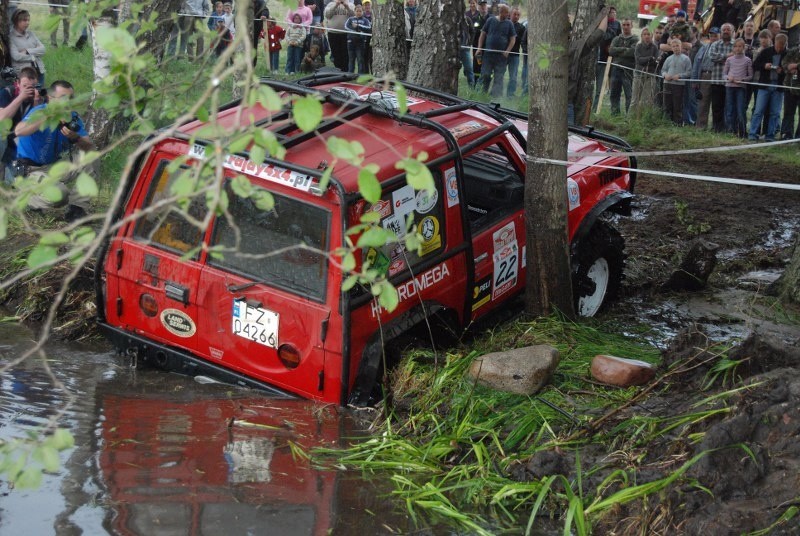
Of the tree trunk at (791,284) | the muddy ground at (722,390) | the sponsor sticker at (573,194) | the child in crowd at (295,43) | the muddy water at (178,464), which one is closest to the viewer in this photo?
the muddy ground at (722,390)

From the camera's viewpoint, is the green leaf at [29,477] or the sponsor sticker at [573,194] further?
the sponsor sticker at [573,194]

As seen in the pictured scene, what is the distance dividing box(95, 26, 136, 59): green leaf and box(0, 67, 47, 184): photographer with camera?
6322 millimetres

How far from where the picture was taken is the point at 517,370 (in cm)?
563

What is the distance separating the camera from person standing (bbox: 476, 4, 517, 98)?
701 inches

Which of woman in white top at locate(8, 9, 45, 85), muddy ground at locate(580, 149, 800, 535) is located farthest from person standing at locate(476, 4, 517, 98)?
muddy ground at locate(580, 149, 800, 535)

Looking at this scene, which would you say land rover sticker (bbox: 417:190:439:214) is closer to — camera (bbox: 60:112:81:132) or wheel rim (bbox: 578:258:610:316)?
wheel rim (bbox: 578:258:610:316)

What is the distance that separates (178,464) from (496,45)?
46.3ft

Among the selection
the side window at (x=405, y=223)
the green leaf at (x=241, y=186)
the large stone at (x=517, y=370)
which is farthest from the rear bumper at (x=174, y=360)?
the green leaf at (x=241, y=186)

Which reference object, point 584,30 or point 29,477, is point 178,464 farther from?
point 584,30

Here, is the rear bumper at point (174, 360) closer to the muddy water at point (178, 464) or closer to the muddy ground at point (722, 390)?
the muddy water at point (178, 464)

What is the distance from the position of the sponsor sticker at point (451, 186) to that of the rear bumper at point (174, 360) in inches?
63.0

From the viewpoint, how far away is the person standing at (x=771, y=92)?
602 inches

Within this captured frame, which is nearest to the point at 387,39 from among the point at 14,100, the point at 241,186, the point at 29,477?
the point at 14,100

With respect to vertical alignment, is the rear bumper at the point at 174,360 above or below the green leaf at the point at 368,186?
below
